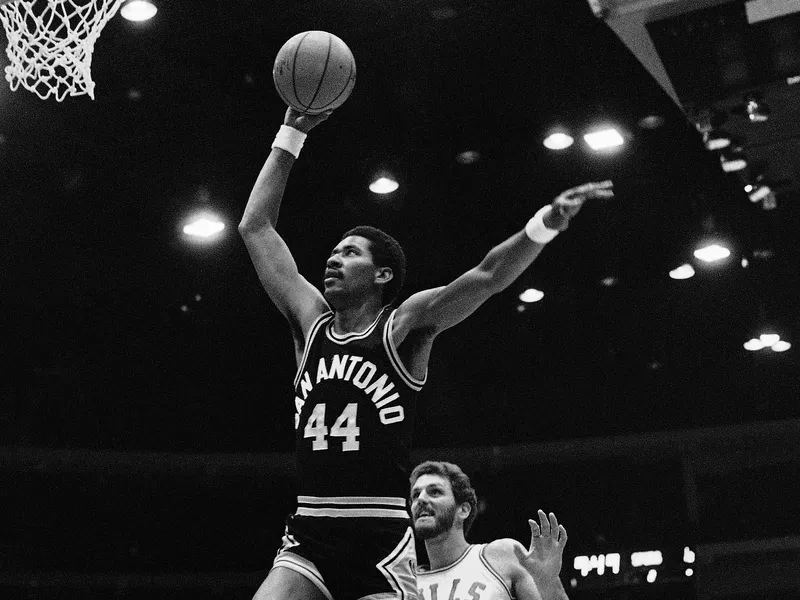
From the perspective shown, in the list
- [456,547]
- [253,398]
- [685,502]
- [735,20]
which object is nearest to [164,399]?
[253,398]

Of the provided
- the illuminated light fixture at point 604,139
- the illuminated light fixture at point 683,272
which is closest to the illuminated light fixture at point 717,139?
the illuminated light fixture at point 604,139

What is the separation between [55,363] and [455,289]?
11.3 metres

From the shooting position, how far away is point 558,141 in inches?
365

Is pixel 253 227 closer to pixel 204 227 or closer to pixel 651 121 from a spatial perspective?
pixel 651 121

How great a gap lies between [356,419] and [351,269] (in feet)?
2.01

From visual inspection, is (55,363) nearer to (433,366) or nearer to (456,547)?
(433,366)

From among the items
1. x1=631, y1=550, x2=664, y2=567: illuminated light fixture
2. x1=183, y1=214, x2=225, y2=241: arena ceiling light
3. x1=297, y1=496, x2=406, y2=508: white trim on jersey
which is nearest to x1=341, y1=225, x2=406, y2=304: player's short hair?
x1=297, y1=496, x2=406, y2=508: white trim on jersey

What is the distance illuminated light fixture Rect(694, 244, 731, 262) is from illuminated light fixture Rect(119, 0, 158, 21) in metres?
6.32

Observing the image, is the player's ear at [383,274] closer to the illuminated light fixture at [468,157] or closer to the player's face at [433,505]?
the player's face at [433,505]

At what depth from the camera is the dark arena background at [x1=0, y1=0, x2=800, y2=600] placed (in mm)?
7703

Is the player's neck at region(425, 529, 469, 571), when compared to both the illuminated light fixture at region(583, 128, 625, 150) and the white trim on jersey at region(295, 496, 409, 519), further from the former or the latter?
the illuminated light fixture at region(583, 128, 625, 150)

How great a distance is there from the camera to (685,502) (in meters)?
15.6

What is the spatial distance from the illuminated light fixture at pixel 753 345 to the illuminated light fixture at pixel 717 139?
8.19 meters

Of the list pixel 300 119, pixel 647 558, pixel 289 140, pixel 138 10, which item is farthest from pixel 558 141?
pixel 647 558
